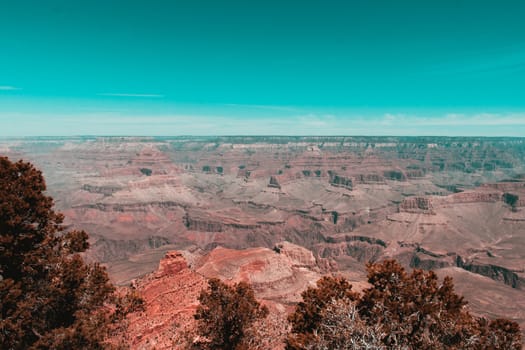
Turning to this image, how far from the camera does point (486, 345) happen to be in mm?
21688

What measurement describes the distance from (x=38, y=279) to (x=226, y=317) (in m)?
12.7

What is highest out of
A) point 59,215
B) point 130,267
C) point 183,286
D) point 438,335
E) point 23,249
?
point 59,215

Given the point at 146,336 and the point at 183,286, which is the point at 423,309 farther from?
the point at 183,286

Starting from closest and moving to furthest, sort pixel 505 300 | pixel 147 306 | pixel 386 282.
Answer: pixel 386 282
pixel 147 306
pixel 505 300

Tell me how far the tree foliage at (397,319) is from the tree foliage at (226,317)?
3.73m

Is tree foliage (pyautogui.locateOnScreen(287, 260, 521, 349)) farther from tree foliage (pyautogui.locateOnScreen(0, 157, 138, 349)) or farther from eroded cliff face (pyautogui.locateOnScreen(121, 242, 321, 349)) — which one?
tree foliage (pyautogui.locateOnScreen(0, 157, 138, 349))

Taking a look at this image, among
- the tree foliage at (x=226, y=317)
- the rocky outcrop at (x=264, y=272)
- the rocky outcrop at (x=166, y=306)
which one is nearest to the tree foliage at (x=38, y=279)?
the tree foliage at (x=226, y=317)

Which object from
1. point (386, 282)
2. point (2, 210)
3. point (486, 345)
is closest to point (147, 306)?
point (2, 210)

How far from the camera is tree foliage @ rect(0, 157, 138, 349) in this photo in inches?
725

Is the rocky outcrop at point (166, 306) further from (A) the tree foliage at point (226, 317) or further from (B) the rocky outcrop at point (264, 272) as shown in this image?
(B) the rocky outcrop at point (264, 272)

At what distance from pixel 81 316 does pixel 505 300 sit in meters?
161

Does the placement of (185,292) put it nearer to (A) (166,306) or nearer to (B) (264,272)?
(A) (166,306)

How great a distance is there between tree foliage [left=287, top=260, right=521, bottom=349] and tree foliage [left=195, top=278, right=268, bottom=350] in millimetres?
3728

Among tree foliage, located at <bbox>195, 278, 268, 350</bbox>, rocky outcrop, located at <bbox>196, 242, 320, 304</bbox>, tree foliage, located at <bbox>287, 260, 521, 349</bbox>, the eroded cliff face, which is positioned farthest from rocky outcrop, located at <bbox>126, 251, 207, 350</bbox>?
rocky outcrop, located at <bbox>196, 242, 320, 304</bbox>
